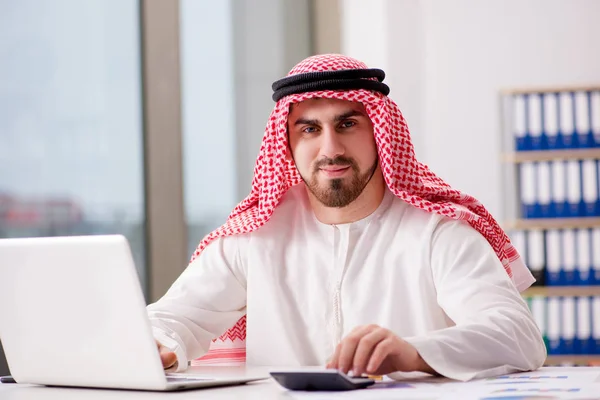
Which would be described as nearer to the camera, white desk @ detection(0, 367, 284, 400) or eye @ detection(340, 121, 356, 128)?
white desk @ detection(0, 367, 284, 400)

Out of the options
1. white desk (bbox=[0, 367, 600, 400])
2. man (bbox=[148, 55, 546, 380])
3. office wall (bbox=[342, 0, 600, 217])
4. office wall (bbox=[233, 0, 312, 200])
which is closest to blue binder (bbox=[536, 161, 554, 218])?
office wall (bbox=[342, 0, 600, 217])

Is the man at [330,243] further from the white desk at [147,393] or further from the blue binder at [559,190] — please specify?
the blue binder at [559,190]

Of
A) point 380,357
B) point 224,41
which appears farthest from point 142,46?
point 380,357

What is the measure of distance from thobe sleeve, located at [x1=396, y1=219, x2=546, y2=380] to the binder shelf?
3.35 meters

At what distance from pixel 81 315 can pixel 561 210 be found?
4276 millimetres

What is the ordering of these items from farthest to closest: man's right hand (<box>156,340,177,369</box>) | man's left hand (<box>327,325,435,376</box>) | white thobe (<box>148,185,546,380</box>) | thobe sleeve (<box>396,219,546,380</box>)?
white thobe (<box>148,185,546,380</box>)
man's right hand (<box>156,340,177,369</box>)
thobe sleeve (<box>396,219,546,380</box>)
man's left hand (<box>327,325,435,376</box>)

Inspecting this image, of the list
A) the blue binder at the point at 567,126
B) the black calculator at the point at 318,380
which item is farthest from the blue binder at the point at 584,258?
the black calculator at the point at 318,380

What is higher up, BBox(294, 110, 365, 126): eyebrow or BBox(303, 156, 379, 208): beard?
BBox(294, 110, 365, 126): eyebrow

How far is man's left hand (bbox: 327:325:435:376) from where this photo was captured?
1445 mm

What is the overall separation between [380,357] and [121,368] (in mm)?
414

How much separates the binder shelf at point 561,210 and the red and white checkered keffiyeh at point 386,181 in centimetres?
306

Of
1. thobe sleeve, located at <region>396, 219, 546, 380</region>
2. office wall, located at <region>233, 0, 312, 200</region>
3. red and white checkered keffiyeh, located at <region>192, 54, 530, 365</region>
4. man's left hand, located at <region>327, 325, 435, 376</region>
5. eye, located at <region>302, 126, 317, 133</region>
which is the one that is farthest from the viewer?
office wall, located at <region>233, 0, 312, 200</region>

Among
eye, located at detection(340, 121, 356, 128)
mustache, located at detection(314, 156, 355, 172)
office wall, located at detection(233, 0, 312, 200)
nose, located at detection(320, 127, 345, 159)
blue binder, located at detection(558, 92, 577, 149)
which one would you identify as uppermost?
office wall, located at detection(233, 0, 312, 200)

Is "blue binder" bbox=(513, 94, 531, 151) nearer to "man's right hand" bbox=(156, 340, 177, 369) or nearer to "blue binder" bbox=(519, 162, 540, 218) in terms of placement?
"blue binder" bbox=(519, 162, 540, 218)
